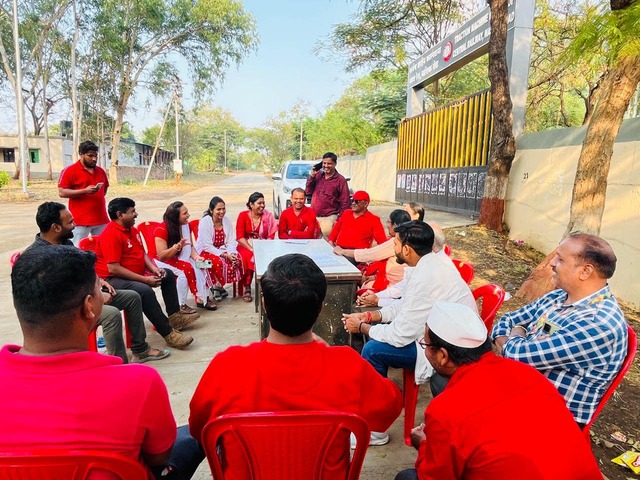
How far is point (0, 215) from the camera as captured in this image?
12305mm

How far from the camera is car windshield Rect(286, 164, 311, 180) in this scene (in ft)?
36.8

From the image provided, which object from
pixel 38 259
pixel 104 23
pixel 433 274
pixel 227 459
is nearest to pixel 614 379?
pixel 433 274

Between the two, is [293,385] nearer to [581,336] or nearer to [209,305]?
[581,336]

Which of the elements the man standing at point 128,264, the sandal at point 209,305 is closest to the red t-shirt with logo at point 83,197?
the man standing at point 128,264

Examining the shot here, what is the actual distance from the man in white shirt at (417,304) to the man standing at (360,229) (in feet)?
7.49

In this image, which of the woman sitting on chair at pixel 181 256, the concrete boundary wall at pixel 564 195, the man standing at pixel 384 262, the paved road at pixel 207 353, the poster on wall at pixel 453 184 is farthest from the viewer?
the poster on wall at pixel 453 184

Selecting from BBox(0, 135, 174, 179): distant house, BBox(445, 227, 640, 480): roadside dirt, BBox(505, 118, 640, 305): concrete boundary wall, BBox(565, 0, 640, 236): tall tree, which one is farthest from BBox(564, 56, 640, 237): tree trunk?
BBox(0, 135, 174, 179): distant house

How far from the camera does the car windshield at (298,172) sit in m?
11.2

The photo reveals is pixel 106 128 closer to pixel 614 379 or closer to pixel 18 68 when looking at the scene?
pixel 18 68

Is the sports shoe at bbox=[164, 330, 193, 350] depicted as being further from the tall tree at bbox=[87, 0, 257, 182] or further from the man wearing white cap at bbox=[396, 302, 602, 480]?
the tall tree at bbox=[87, 0, 257, 182]

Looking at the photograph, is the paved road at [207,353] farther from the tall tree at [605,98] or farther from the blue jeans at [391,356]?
the tall tree at [605,98]

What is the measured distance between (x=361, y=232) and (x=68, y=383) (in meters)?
3.99

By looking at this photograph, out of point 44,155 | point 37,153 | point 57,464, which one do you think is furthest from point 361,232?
point 37,153

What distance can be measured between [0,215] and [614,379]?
14721 millimetres
